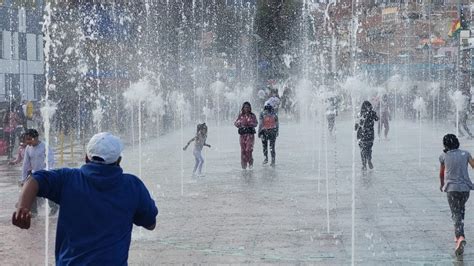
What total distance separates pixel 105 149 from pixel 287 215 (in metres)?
6.64

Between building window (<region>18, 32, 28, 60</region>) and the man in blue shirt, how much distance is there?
4618 centimetres

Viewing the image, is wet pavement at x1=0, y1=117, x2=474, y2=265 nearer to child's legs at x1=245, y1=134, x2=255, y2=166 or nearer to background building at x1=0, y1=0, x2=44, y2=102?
child's legs at x1=245, y1=134, x2=255, y2=166

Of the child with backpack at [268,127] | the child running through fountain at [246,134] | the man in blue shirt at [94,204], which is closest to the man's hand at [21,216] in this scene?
the man in blue shirt at [94,204]

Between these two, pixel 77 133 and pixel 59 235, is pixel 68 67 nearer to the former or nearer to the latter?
pixel 77 133

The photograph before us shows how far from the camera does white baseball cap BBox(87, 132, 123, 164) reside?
415 centimetres

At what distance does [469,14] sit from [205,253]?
1670 inches

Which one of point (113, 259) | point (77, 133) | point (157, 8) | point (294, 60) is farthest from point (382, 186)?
point (294, 60)

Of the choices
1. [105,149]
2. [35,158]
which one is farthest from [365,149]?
[105,149]

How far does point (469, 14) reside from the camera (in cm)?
4756

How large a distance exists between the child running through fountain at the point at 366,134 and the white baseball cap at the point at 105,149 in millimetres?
11829

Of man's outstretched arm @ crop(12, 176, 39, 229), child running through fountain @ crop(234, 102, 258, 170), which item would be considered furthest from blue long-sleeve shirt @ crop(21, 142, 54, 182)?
man's outstretched arm @ crop(12, 176, 39, 229)

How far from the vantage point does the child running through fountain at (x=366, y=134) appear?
1570cm

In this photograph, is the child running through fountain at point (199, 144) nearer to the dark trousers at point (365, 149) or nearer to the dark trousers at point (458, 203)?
the dark trousers at point (365, 149)

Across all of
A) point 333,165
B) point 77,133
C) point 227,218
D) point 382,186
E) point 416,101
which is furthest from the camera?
point 416,101
